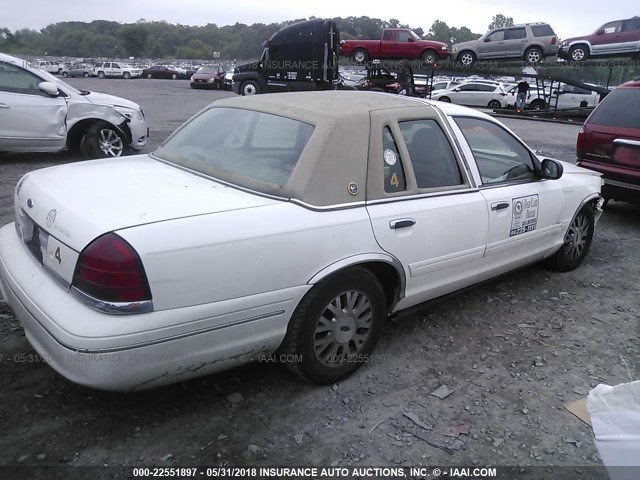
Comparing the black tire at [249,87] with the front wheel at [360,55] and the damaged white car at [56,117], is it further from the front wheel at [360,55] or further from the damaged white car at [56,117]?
the damaged white car at [56,117]

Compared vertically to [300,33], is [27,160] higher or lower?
lower

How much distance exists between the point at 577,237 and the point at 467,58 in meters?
19.0

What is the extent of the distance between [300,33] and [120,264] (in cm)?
1685

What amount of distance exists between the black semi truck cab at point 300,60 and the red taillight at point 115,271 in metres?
15.4

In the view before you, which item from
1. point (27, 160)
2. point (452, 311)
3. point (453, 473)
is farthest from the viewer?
point (27, 160)

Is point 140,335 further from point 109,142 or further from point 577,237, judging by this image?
point 109,142

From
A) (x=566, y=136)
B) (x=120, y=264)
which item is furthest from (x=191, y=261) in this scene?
(x=566, y=136)

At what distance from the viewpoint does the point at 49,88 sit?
7855 millimetres

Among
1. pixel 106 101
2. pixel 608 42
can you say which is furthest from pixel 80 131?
pixel 608 42

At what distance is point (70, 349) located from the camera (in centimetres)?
220

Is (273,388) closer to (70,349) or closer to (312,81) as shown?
(70,349)

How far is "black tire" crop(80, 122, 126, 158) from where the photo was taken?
26.7 ft

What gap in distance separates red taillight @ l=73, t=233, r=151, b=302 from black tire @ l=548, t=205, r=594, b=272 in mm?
3775

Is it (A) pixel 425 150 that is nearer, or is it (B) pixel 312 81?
(A) pixel 425 150
